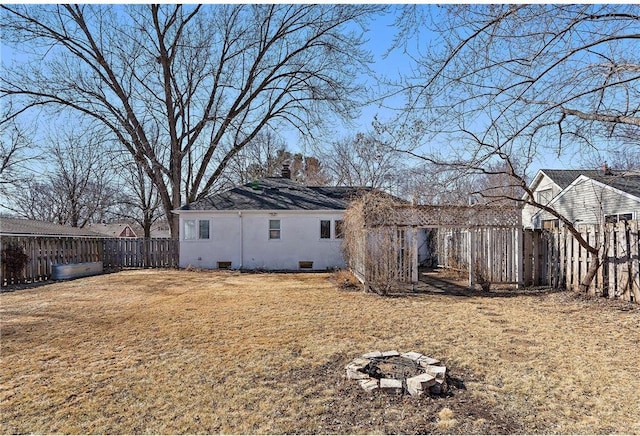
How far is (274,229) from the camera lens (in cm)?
1794

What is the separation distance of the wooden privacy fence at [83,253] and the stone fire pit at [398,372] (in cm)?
1300

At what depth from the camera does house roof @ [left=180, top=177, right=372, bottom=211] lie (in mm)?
18000

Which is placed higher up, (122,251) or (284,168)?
(284,168)

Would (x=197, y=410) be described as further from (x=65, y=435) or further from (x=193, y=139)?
(x=193, y=139)

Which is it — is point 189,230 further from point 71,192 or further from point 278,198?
point 71,192

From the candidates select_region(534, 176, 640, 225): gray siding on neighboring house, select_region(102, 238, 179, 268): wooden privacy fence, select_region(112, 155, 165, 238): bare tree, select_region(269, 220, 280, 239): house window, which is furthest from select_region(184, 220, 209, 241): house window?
select_region(534, 176, 640, 225): gray siding on neighboring house

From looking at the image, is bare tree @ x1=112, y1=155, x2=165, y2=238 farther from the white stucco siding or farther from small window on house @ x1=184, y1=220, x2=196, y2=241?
the white stucco siding

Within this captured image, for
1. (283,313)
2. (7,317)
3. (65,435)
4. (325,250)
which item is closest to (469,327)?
(283,313)

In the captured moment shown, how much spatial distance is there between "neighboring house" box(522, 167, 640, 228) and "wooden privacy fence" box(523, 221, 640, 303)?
5.71 feet

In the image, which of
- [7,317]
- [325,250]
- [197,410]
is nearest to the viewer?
[197,410]

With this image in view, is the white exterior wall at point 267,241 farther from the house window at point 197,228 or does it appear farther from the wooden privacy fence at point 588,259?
the wooden privacy fence at point 588,259

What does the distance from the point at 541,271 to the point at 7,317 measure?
12.9 meters

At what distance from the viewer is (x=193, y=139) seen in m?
22.6

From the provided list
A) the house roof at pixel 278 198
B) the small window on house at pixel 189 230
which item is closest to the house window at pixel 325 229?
the house roof at pixel 278 198
